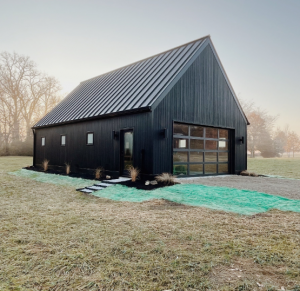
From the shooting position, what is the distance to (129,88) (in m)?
12.3

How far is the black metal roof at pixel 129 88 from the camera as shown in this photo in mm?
10609

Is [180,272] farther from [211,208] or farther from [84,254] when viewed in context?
[211,208]

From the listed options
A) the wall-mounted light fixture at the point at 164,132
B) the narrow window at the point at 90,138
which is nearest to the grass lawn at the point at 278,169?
the wall-mounted light fixture at the point at 164,132

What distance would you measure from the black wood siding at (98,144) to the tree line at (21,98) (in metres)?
18.7

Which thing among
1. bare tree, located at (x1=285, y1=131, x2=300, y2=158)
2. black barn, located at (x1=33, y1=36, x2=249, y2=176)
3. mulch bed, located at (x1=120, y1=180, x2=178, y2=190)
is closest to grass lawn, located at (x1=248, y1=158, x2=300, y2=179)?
black barn, located at (x1=33, y1=36, x2=249, y2=176)

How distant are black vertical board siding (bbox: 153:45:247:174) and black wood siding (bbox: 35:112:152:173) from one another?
0.57m

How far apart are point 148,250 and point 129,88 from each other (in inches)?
399

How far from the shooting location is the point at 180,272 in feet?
8.89

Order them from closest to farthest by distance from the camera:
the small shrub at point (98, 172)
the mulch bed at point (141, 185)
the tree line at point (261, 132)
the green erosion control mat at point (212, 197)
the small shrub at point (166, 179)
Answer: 1. the green erosion control mat at point (212, 197)
2. the mulch bed at point (141, 185)
3. the small shrub at point (166, 179)
4. the small shrub at point (98, 172)
5. the tree line at point (261, 132)

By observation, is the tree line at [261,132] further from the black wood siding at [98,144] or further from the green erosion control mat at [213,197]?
the green erosion control mat at [213,197]

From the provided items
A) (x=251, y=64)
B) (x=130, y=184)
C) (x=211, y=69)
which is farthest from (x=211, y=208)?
(x=251, y=64)

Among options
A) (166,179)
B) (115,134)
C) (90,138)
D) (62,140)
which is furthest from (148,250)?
(62,140)

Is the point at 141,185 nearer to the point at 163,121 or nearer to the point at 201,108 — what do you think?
the point at 163,121

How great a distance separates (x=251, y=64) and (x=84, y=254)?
793 inches
